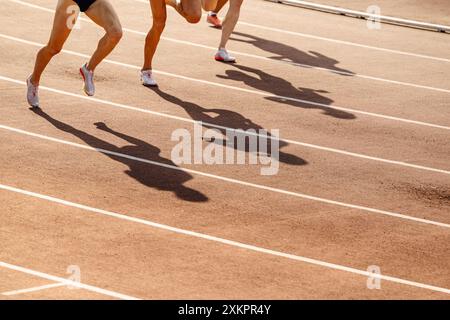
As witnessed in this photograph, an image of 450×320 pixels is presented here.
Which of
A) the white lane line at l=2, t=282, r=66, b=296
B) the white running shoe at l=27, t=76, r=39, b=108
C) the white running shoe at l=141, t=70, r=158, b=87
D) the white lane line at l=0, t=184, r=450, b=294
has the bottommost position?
the white lane line at l=2, t=282, r=66, b=296

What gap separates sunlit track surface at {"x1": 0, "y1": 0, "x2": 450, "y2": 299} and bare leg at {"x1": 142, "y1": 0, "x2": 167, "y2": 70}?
45 centimetres

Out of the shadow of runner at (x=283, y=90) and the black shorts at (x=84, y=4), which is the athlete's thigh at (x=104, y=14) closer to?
the black shorts at (x=84, y=4)

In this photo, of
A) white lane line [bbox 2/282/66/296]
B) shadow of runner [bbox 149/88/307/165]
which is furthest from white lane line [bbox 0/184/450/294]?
shadow of runner [bbox 149/88/307/165]

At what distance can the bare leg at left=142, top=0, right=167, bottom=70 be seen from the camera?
14492mm

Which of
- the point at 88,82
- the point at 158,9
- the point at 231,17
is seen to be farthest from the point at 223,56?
the point at 88,82

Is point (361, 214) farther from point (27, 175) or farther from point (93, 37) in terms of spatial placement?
point (93, 37)

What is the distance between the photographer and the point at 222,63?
54.7ft

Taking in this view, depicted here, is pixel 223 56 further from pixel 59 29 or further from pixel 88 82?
pixel 59 29

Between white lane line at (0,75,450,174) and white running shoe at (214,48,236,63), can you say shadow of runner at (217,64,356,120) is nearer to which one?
white running shoe at (214,48,236,63)

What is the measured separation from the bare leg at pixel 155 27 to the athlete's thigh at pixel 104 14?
163cm

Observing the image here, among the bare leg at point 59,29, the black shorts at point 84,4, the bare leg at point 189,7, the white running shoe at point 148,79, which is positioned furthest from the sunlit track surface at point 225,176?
the black shorts at point 84,4

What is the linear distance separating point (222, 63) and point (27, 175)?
19.7 feet

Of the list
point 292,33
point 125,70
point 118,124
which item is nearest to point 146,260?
point 118,124

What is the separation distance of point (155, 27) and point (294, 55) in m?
3.37
